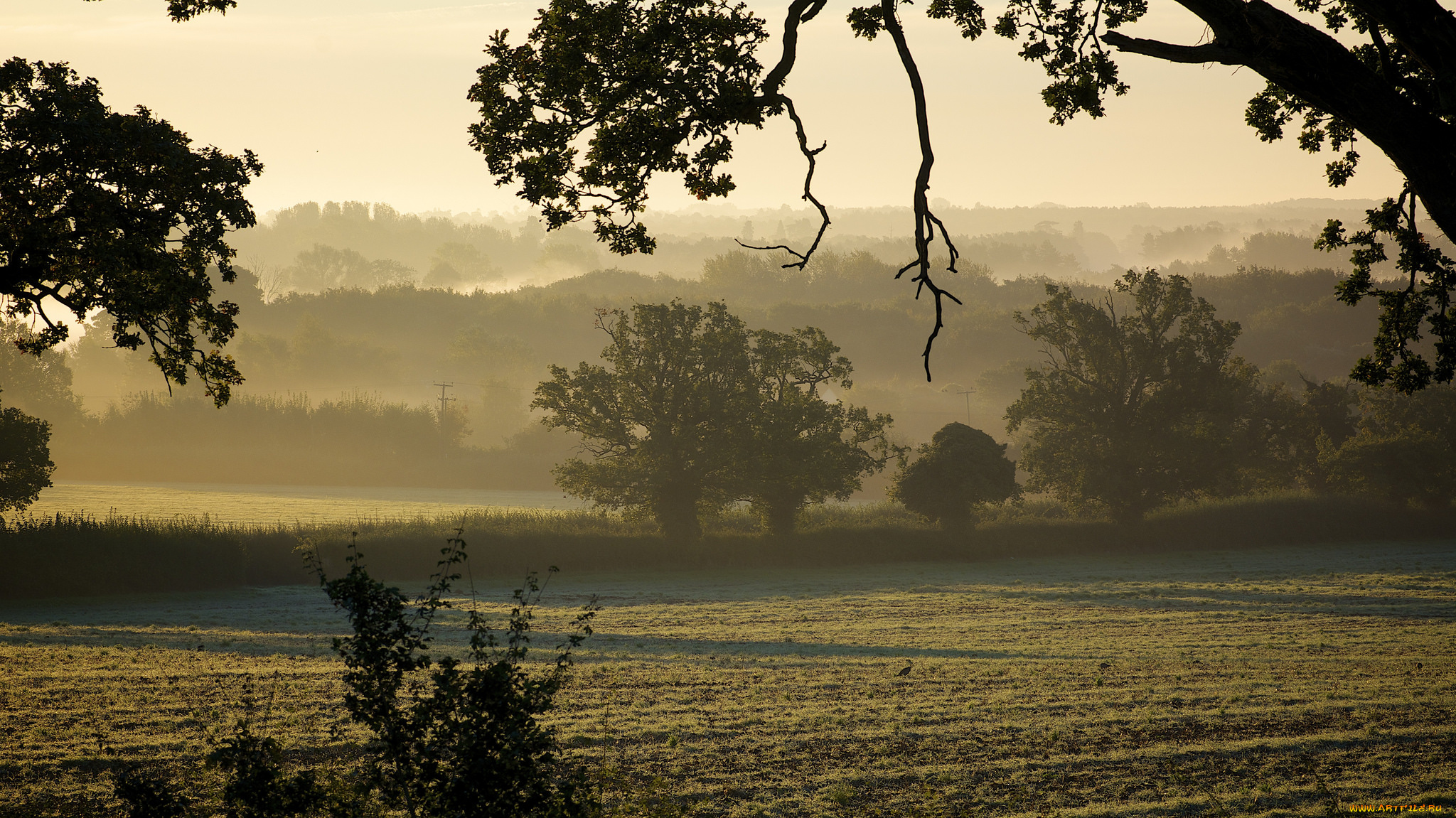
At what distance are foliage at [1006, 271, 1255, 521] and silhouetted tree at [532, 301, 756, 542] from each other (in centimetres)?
1679

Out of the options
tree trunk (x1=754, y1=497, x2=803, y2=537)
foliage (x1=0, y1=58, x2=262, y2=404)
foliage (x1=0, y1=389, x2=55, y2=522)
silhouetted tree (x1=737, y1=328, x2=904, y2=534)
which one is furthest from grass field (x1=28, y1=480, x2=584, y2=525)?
foliage (x1=0, y1=58, x2=262, y2=404)

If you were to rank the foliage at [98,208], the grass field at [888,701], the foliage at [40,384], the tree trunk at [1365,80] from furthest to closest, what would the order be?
the foliage at [40,384] < the foliage at [98,208] < the grass field at [888,701] < the tree trunk at [1365,80]

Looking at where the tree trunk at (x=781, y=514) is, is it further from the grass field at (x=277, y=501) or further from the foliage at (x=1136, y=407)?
the grass field at (x=277, y=501)

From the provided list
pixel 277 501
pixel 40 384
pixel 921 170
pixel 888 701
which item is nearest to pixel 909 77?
pixel 921 170

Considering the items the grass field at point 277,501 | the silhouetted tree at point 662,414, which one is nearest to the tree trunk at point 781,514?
the silhouetted tree at point 662,414

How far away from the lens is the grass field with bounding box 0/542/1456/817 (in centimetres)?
1003

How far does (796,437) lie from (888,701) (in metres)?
31.1

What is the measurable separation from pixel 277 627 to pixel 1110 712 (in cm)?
2177

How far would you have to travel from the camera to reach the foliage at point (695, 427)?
4522 cm

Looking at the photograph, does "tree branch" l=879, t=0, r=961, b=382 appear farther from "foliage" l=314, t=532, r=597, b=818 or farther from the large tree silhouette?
"foliage" l=314, t=532, r=597, b=818

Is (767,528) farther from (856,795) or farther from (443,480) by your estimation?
(443,480)

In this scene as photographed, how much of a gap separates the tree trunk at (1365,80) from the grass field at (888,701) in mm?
5816

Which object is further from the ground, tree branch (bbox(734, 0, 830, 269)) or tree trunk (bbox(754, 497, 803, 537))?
tree branch (bbox(734, 0, 830, 269))

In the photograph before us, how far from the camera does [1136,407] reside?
5338cm
